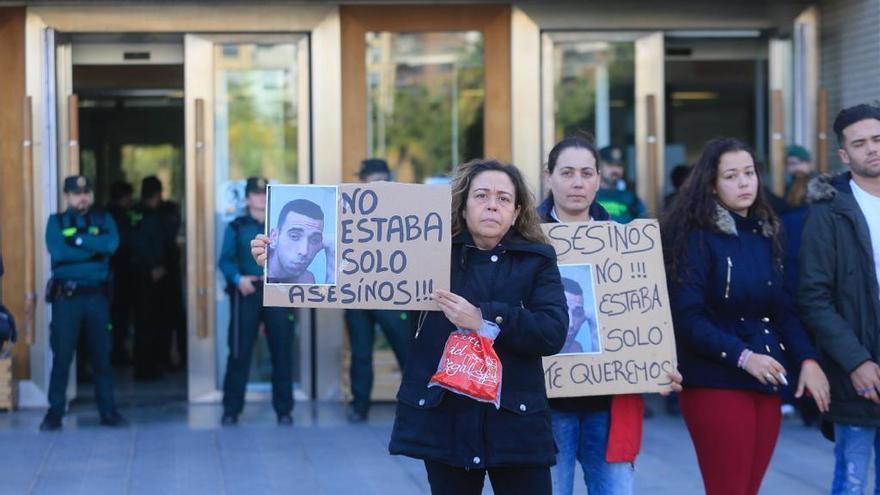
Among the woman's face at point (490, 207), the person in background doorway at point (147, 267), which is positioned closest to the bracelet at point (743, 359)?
the woman's face at point (490, 207)

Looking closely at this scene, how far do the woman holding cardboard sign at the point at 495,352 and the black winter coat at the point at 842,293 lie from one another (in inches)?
59.8

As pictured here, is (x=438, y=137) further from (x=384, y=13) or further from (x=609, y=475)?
(x=609, y=475)

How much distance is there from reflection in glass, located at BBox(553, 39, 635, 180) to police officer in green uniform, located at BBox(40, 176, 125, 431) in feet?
13.0

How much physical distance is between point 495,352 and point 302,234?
0.84 m

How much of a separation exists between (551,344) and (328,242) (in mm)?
898

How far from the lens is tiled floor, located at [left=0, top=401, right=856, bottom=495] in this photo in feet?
25.9

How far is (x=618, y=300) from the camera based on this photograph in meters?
5.33

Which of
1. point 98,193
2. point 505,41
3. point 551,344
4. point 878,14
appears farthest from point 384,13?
point 551,344

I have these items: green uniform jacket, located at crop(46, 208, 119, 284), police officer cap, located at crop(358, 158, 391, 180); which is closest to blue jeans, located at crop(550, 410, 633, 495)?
police officer cap, located at crop(358, 158, 391, 180)

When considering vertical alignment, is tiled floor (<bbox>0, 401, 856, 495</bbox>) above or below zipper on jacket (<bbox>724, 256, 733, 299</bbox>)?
below

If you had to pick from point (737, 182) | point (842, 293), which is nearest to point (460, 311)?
point (737, 182)

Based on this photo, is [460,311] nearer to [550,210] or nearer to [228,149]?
[550,210]

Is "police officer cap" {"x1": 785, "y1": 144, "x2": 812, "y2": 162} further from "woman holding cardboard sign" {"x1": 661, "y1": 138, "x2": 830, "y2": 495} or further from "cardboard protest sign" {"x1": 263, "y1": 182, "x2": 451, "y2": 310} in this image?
"cardboard protest sign" {"x1": 263, "y1": 182, "x2": 451, "y2": 310}

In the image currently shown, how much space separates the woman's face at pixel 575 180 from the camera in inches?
209
